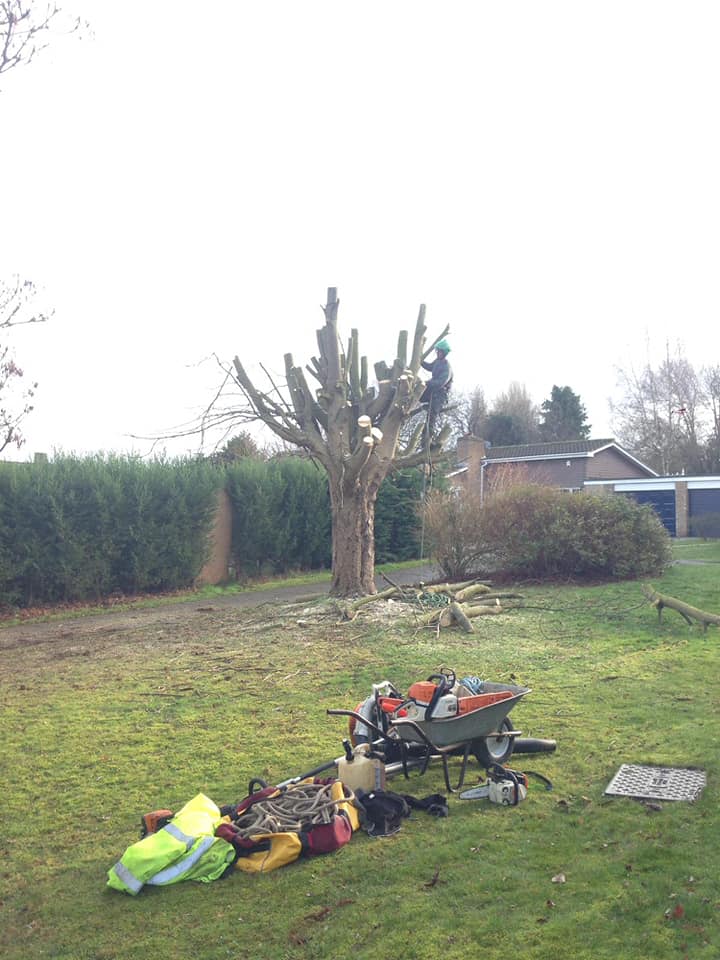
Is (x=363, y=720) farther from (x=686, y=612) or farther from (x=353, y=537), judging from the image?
(x=353, y=537)

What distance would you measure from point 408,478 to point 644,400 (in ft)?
104

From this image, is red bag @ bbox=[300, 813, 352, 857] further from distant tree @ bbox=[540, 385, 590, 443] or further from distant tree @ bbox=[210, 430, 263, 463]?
distant tree @ bbox=[540, 385, 590, 443]

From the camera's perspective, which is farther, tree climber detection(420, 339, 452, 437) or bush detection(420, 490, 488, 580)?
bush detection(420, 490, 488, 580)

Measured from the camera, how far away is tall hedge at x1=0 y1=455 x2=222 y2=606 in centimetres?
1585

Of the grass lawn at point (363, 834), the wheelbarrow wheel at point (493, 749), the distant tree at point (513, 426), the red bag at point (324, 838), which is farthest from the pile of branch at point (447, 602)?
the distant tree at point (513, 426)

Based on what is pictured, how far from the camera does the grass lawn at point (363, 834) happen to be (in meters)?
3.72

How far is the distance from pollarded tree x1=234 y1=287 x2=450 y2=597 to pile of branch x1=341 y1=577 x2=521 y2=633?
64 cm

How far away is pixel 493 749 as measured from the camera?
19.3ft

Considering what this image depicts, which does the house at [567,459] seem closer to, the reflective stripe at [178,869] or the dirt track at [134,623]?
the dirt track at [134,623]

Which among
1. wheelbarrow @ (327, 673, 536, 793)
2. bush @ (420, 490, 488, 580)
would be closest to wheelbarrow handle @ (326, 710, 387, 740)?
wheelbarrow @ (327, 673, 536, 793)

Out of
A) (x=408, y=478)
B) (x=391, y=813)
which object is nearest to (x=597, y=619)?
(x=391, y=813)

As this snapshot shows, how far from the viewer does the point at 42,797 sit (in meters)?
5.77

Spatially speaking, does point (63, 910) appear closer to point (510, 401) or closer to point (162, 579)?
point (162, 579)

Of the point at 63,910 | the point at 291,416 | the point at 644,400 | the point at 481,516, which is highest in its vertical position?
Answer: the point at 644,400
